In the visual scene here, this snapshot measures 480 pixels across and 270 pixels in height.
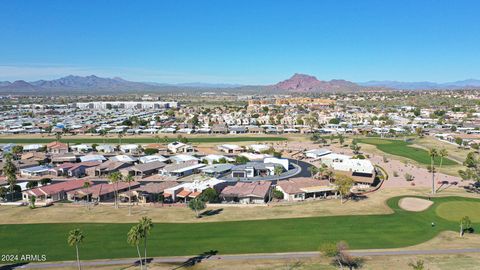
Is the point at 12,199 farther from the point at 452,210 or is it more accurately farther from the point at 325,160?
the point at 452,210

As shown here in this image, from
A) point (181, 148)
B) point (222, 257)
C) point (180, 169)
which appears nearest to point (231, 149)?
point (181, 148)

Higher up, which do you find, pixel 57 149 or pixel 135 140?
pixel 57 149

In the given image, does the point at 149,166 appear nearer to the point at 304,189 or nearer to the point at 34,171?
the point at 34,171

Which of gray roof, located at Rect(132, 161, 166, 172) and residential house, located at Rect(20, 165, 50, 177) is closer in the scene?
residential house, located at Rect(20, 165, 50, 177)

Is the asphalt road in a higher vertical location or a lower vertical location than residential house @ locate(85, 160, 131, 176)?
lower

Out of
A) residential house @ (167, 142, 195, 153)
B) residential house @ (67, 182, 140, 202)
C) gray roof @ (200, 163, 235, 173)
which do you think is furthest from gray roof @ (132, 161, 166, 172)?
residential house @ (167, 142, 195, 153)

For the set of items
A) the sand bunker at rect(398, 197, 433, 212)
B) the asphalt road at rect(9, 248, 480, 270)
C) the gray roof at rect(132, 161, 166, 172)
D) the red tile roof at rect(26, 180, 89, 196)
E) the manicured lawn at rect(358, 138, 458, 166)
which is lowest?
the asphalt road at rect(9, 248, 480, 270)

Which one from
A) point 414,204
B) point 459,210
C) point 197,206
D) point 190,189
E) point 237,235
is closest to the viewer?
point 237,235

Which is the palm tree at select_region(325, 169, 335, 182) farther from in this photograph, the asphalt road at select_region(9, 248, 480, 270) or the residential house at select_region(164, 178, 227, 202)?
the asphalt road at select_region(9, 248, 480, 270)
